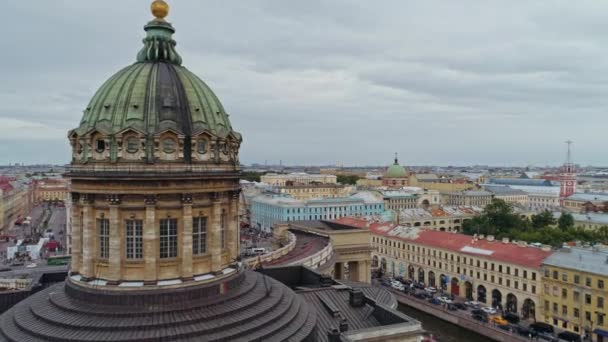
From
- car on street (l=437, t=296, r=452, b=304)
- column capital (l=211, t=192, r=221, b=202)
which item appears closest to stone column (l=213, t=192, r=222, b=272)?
column capital (l=211, t=192, r=221, b=202)

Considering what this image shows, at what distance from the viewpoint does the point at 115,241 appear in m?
25.8

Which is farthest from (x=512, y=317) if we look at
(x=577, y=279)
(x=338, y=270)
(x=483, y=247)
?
(x=338, y=270)

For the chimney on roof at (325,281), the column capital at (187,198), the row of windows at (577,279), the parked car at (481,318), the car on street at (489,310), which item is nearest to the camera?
the column capital at (187,198)

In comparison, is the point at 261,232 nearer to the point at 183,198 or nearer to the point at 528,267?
the point at 528,267

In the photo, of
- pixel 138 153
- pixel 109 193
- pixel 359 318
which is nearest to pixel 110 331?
pixel 109 193

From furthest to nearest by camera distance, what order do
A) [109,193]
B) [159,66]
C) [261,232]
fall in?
[261,232]
[159,66]
[109,193]

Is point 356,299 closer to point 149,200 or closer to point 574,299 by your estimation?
point 149,200

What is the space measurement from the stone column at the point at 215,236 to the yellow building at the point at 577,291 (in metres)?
54.0

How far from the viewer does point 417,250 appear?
8931 cm

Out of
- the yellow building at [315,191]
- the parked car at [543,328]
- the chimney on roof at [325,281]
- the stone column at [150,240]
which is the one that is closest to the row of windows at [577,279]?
the parked car at [543,328]

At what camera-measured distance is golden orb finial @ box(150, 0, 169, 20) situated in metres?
29.6

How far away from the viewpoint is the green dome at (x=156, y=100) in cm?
2650

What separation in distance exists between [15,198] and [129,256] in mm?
170006

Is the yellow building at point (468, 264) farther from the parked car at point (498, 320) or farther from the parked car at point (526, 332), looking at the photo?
the parked car at point (526, 332)
